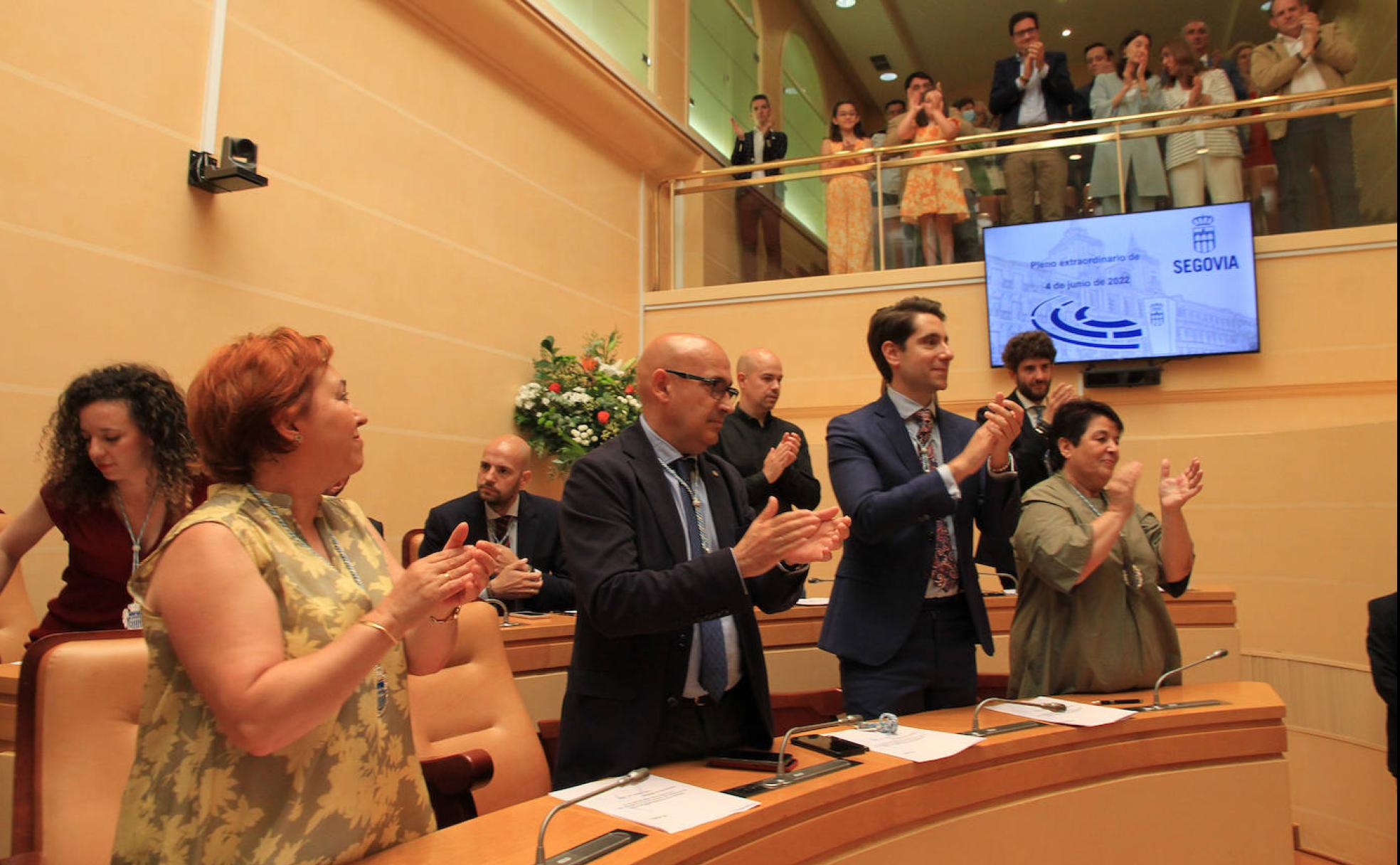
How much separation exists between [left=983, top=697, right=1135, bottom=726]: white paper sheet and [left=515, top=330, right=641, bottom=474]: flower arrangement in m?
4.05

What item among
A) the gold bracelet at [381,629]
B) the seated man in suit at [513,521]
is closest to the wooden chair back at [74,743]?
the gold bracelet at [381,629]

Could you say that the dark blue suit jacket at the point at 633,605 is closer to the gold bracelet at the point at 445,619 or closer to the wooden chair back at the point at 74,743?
the gold bracelet at the point at 445,619

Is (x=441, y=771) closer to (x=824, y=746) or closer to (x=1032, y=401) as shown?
(x=824, y=746)

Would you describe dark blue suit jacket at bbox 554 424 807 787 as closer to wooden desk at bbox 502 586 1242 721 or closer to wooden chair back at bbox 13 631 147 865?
wooden chair back at bbox 13 631 147 865

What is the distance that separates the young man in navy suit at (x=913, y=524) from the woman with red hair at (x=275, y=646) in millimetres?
1219

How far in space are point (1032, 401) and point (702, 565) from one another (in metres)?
2.72

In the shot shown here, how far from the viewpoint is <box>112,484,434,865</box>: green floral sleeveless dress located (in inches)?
49.0

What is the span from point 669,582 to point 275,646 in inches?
26.9

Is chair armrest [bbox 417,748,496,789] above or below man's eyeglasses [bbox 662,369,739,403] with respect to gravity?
below

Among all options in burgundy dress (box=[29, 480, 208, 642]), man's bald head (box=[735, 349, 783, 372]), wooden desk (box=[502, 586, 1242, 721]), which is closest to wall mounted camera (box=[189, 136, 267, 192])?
burgundy dress (box=[29, 480, 208, 642])

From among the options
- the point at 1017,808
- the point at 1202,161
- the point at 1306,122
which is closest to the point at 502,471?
the point at 1017,808

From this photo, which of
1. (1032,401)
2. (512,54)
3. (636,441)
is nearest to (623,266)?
(512,54)

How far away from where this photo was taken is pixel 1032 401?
13.3ft

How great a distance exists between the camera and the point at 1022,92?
→ 740 cm
